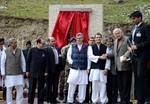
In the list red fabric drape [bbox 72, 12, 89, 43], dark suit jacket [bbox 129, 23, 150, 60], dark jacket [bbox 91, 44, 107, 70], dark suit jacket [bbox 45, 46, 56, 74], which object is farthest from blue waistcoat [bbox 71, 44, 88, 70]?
dark suit jacket [bbox 129, 23, 150, 60]

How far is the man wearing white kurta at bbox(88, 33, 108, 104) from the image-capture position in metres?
15.1

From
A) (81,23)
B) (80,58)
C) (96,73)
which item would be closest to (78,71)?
(80,58)

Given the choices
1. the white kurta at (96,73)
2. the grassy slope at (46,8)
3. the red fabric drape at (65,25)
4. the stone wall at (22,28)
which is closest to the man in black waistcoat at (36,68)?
the white kurta at (96,73)

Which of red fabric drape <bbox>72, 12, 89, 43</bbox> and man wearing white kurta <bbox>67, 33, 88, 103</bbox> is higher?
red fabric drape <bbox>72, 12, 89, 43</bbox>

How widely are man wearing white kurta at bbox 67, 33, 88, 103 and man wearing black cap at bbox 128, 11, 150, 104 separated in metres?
3.53

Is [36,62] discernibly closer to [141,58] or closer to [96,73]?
[96,73]

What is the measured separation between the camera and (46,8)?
28453 mm

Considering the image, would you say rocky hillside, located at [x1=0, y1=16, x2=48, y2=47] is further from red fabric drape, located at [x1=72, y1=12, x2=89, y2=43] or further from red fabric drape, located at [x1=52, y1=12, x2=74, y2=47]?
red fabric drape, located at [x1=72, y1=12, x2=89, y2=43]

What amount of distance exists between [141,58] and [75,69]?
387 cm

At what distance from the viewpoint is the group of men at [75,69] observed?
13758 millimetres

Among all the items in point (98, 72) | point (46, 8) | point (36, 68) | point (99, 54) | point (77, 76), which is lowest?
point (77, 76)

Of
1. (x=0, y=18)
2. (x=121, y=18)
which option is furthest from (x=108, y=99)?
(x=0, y=18)

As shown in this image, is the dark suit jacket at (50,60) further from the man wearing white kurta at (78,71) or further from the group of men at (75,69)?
the man wearing white kurta at (78,71)

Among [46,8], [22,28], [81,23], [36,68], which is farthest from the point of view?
[46,8]
